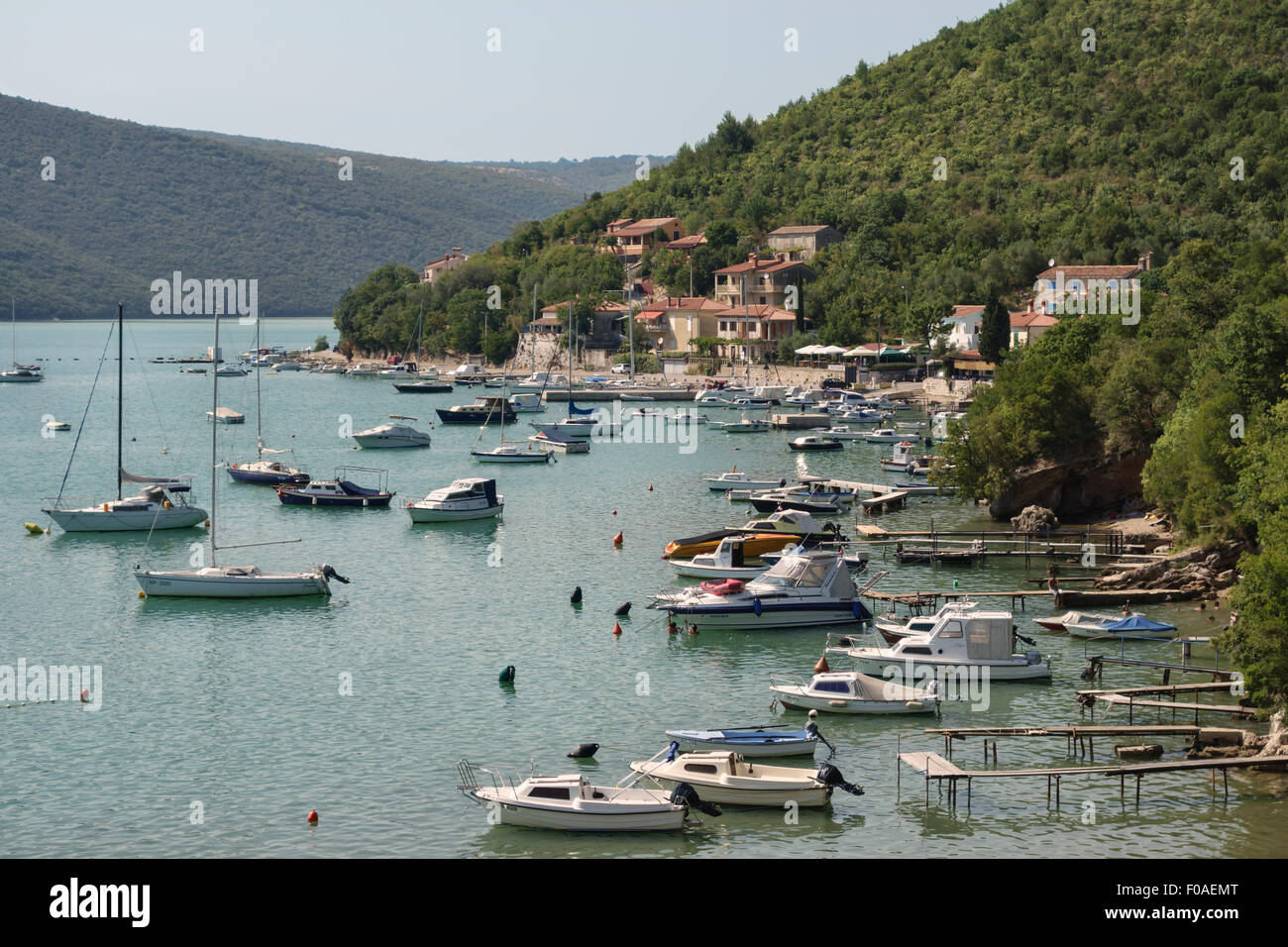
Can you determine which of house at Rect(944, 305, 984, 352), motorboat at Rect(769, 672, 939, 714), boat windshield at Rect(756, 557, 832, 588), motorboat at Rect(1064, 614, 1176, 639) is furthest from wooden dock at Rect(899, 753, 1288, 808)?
house at Rect(944, 305, 984, 352)

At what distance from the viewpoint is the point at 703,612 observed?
45906 mm

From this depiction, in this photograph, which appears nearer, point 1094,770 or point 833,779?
point 833,779

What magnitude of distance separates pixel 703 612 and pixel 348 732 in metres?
14.1

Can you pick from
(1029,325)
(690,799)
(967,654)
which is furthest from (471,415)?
(690,799)

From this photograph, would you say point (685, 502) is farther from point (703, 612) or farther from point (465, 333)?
point (465, 333)

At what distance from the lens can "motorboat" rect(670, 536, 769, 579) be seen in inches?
2085

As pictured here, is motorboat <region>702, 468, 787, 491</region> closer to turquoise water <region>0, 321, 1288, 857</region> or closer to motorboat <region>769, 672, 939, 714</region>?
turquoise water <region>0, 321, 1288, 857</region>

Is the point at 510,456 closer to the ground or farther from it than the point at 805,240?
closer to the ground

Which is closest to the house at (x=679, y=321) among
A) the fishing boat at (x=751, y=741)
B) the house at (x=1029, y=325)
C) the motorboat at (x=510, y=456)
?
the house at (x=1029, y=325)

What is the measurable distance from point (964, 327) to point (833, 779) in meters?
114

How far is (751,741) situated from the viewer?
32344 millimetres

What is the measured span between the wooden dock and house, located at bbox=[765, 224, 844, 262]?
147645mm

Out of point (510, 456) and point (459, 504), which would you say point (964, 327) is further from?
point (459, 504)

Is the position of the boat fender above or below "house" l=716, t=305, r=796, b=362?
below
